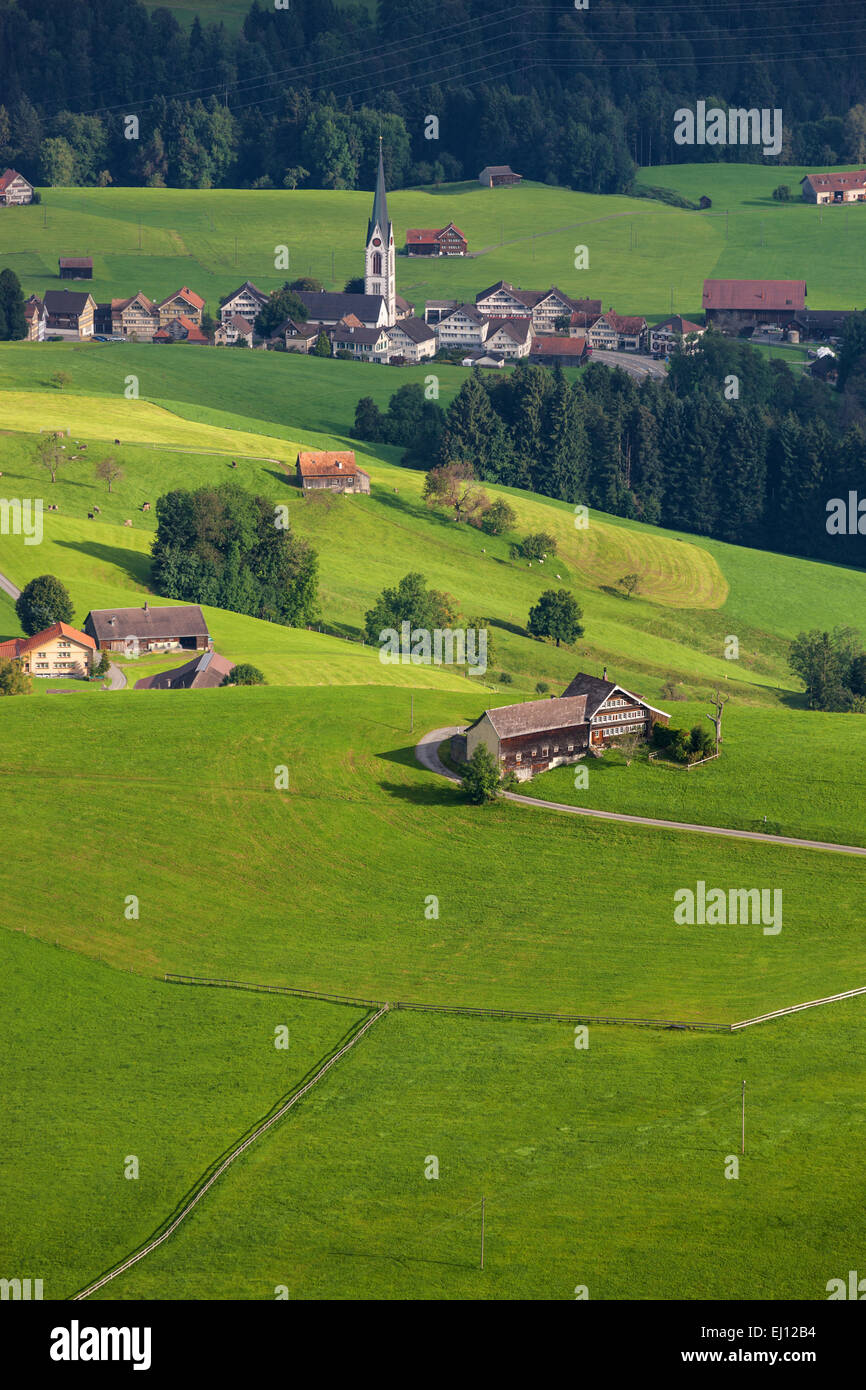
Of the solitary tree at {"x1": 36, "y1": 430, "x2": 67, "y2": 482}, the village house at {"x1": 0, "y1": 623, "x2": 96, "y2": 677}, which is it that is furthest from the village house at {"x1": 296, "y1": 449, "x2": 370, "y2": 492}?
the village house at {"x1": 0, "y1": 623, "x2": 96, "y2": 677}

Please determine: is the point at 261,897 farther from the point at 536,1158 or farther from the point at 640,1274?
the point at 640,1274

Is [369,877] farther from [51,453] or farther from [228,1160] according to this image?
[51,453]

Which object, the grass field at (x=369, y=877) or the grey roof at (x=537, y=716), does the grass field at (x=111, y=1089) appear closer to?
the grass field at (x=369, y=877)

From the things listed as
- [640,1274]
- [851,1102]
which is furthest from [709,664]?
[640,1274]

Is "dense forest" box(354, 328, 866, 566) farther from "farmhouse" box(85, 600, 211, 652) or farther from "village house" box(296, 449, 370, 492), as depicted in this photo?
"farmhouse" box(85, 600, 211, 652)

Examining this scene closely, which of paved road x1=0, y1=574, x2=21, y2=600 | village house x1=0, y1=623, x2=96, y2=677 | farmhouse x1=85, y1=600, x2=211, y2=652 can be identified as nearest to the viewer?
village house x1=0, y1=623, x2=96, y2=677

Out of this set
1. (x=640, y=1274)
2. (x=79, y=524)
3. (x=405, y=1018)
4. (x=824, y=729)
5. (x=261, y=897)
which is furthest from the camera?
(x=79, y=524)

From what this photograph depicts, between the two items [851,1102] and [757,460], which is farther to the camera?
[757,460]

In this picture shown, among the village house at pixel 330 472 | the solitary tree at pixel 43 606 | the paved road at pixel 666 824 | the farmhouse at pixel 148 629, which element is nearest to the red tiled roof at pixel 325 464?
the village house at pixel 330 472
